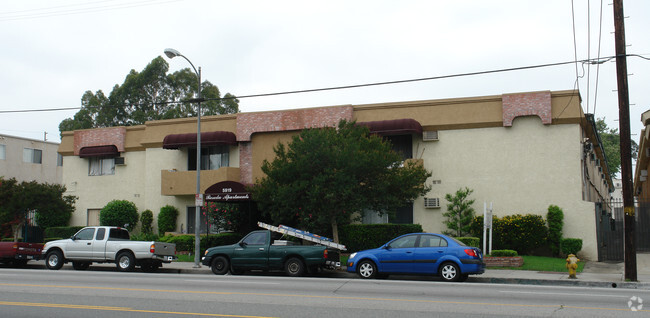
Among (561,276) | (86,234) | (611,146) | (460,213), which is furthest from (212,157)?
(611,146)

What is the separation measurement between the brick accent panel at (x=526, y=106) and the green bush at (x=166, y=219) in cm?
1679

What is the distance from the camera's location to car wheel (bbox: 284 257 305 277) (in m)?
A: 18.0

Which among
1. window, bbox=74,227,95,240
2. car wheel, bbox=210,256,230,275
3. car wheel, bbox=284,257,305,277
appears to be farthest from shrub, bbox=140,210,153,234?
car wheel, bbox=284,257,305,277

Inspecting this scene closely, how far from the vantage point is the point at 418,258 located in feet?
53.9

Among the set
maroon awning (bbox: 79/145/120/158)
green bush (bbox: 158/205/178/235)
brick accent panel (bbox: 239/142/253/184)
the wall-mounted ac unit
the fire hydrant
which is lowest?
the fire hydrant

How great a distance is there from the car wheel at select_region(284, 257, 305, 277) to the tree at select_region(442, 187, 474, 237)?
8738mm

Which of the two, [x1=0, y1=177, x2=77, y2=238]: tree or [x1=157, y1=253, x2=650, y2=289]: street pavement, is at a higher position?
[x1=0, y1=177, x2=77, y2=238]: tree

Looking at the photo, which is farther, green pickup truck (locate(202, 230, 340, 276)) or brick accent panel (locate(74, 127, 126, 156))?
brick accent panel (locate(74, 127, 126, 156))

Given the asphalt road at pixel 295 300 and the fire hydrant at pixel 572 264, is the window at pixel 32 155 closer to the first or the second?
the asphalt road at pixel 295 300

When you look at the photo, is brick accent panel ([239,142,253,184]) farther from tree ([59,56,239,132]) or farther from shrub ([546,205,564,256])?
tree ([59,56,239,132])

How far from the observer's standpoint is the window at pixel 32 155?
45906 millimetres

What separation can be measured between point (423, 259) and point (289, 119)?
1302 cm

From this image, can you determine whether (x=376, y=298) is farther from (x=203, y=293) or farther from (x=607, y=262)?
(x=607, y=262)

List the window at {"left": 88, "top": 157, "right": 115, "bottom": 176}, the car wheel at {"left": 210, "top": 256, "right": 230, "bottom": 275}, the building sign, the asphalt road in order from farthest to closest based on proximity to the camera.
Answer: the window at {"left": 88, "top": 157, "right": 115, "bottom": 176} < the building sign < the car wheel at {"left": 210, "top": 256, "right": 230, "bottom": 275} < the asphalt road
